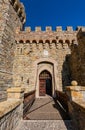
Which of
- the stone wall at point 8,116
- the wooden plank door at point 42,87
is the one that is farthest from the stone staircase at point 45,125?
the wooden plank door at point 42,87

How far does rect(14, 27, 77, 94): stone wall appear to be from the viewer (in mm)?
9312

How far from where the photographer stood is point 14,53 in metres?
9.72

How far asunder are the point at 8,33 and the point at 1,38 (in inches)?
49.3

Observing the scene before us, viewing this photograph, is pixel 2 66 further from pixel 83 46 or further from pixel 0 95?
pixel 83 46

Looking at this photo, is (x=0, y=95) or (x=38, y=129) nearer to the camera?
(x=38, y=129)

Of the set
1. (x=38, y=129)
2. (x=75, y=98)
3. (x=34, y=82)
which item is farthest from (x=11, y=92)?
(x=34, y=82)

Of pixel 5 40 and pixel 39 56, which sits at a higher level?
pixel 5 40

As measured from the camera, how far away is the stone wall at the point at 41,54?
9.31 m

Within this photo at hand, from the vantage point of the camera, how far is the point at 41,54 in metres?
9.87

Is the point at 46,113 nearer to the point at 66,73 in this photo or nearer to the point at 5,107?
the point at 5,107

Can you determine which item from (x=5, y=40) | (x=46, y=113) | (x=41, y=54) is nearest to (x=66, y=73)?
(x=41, y=54)

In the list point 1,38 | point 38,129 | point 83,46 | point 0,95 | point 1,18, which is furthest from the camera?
point 1,18

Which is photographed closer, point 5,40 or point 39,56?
point 5,40

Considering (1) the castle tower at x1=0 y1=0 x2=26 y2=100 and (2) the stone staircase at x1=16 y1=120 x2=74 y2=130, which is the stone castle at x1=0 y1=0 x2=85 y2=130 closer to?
(1) the castle tower at x1=0 y1=0 x2=26 y2=100
